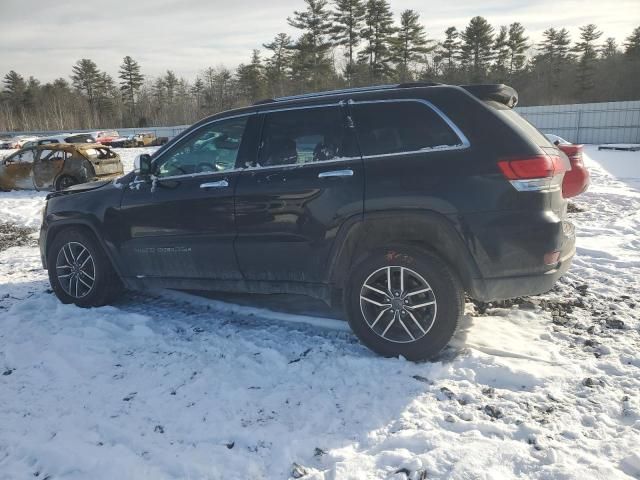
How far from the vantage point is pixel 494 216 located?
335cm

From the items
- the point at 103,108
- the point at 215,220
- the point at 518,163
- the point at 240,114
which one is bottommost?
the point at 215,220

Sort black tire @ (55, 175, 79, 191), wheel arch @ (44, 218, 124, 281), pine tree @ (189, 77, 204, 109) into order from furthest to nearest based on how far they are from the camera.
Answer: pine tree @ (189, 77, 204, 109) → black tire @ (55, 175, 79, 191) → wheel arch @ (44, 218, 124, 281)

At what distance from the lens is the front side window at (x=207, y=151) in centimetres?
423

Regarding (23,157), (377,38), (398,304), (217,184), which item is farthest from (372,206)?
(377,38)

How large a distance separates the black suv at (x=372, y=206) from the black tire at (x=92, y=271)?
664 millimetres

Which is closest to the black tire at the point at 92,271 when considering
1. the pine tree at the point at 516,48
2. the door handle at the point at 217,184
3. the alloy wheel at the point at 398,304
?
the door handle at the point at 217,184

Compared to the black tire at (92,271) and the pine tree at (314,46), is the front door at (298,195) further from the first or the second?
the pine tree at (314,46)

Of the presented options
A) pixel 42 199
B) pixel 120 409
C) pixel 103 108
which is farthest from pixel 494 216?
pixel 103 108

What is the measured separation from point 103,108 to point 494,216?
74.4 m

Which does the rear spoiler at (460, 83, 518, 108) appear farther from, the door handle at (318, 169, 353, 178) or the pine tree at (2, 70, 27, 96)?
the pine tree at (2, 70, 27, 96)

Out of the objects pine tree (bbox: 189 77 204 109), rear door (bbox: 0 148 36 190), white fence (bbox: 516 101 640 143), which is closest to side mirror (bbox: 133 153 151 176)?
rear door (bbox: 0 148 36 190)

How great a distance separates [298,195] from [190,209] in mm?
1073

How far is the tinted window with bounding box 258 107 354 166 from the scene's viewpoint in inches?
151

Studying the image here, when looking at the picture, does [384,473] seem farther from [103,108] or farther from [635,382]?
[103,108]
